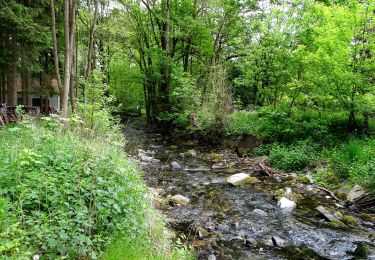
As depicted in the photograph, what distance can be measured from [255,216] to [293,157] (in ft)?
16.1

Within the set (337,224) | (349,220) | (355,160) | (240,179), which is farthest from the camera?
(240,179)

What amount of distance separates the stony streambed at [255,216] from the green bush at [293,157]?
2.46 feet

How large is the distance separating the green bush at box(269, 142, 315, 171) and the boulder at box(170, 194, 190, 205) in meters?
4.87

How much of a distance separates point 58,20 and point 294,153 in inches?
592

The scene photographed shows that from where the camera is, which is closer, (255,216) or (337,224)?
(337,224)

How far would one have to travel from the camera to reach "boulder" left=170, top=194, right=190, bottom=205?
24.2 feet

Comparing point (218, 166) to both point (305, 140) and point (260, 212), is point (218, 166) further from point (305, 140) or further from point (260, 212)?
point (260, 212)

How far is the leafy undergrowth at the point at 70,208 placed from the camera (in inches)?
107

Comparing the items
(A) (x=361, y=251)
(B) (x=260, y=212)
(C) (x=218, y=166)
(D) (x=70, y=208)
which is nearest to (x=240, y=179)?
(C) (x=218, y=166)

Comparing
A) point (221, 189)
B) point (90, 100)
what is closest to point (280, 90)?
point (221, 189)

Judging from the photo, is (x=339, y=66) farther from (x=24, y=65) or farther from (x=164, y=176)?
(x=24, y=65)

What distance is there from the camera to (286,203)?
7449 millimetres

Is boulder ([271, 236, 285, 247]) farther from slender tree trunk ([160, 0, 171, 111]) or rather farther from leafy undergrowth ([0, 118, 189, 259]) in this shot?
slender tree trunk ([160, 0, 171, 111])

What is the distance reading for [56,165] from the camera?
3844 mm
